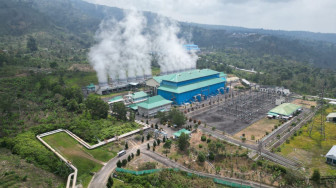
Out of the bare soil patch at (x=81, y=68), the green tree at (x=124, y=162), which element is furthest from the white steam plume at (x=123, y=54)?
the green tree at (x=124, y=162)

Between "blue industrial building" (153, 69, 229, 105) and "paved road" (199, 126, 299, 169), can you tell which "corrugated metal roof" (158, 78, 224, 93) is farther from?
"paved road" (199, 126, 299, 169)

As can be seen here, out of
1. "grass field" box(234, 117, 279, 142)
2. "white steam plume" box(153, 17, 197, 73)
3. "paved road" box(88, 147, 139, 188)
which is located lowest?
"paved road" box(88, 147, 139, 188)

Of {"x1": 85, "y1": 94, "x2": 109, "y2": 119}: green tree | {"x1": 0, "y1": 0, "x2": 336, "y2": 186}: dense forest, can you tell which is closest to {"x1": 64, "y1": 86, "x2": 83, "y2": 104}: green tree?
{"x1": 0, "y1": 0, "x2": 336, "y2": 186}: dense forest

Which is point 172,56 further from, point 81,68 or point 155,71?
point 81,68

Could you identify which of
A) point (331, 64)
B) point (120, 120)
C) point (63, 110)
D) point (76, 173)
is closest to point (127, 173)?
point (76, 173)

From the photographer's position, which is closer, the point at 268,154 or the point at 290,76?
the point at 268,154

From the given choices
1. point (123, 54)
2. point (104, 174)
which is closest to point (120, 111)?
point (104, 174)

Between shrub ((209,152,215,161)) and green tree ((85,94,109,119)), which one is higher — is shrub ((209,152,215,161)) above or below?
below
